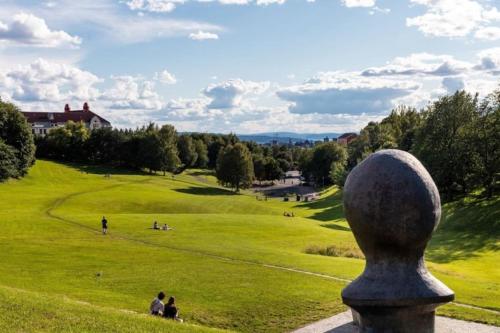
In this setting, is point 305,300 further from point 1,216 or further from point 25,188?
point 25,188

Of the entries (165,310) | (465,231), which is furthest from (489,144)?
(165,310)

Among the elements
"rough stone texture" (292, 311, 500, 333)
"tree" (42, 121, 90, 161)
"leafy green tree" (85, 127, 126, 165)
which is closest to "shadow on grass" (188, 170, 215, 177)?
"leafy green tree" (85, 127, 126, 165)

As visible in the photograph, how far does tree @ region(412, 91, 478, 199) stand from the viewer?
72.4 metres

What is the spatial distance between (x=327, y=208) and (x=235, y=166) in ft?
78.4

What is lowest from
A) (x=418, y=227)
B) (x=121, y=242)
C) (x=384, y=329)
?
(x=121, y=242)

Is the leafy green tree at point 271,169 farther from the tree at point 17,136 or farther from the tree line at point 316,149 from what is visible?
the tree at point 17,136

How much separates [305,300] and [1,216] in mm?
39335

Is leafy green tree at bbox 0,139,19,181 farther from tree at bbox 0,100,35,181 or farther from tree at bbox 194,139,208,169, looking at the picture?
tree at bbox 194,139,208,169

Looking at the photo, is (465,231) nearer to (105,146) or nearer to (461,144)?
(461,144)

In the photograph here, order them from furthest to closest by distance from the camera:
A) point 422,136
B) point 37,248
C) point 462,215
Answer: point 422,136 → point 462,215 → point 37,248

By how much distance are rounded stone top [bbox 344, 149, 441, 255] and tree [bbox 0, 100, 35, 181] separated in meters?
92.5

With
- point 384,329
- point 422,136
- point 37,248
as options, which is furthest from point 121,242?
point 422,136

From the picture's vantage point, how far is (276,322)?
23.3 metres

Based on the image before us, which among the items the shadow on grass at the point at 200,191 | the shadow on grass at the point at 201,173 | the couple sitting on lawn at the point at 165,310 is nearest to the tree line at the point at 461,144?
the shadow on grass at the point at 200,191
